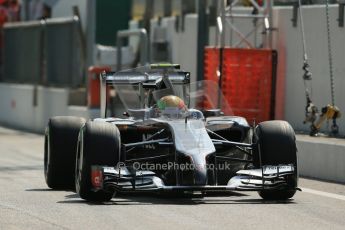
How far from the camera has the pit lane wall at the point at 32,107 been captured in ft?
106

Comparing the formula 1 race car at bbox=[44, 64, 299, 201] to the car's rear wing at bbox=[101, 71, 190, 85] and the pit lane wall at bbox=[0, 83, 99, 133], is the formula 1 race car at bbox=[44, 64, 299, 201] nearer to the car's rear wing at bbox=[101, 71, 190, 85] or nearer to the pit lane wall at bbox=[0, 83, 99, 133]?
the car's rear wing at bbox=[101, 71, 190, 85]

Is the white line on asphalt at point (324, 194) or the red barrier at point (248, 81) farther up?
the red barrier at point (248, 81)

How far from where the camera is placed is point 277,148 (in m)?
12.7

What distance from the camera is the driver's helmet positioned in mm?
13273

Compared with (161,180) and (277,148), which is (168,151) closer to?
(161,180)

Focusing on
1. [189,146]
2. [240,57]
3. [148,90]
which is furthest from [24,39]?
[189,146]

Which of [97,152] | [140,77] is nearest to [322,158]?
[140,77]

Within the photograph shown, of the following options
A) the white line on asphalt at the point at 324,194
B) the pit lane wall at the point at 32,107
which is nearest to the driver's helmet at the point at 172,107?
the white line on asphalt at the point at 324,194

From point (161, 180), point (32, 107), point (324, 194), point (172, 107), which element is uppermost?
point (172, 107)

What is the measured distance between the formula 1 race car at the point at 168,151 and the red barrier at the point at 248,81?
30.3 ft

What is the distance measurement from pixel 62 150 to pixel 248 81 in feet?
34.9

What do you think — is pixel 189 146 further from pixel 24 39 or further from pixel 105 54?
pixel 24 39

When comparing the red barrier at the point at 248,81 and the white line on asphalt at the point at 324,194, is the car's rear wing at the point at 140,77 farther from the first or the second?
the red barrier at the point at 248,81

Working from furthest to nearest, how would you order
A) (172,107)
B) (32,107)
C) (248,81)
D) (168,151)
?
(32,107) → (248,81) → (172,107) → (168,151)
